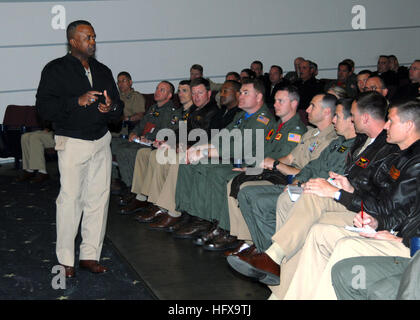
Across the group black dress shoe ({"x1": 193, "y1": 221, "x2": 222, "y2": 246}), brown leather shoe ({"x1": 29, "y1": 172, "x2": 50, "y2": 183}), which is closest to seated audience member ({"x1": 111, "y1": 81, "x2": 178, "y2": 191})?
brown leather shoe ({"x1": 29, "y1": 172, "x2": 50, "y2": 183})

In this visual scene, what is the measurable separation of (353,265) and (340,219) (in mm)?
685

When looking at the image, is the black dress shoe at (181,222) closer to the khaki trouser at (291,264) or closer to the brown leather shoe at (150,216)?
the brown leather shoe at (150,216)

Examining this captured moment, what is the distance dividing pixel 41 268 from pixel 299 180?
1763mm

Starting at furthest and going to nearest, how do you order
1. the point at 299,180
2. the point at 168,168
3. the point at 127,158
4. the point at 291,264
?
1. the point at 127,158
2. the point at 168,168
3. the point at 299,180
4. the point at 291,264

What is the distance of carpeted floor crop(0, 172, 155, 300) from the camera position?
10.3 ft

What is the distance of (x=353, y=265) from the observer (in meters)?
2.29

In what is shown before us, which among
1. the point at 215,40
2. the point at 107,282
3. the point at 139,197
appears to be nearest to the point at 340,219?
the point at 107,282

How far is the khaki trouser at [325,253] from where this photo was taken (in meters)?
2.43

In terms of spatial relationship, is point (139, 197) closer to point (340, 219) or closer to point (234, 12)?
point (340, 219)

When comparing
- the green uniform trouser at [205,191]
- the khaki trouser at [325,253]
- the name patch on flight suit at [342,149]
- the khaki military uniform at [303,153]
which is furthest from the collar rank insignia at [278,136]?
the khaki trouser at [325,253]

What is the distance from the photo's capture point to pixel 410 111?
266 cm

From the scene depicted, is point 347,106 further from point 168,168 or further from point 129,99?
point 129,99

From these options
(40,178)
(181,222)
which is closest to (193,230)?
(181,222)
